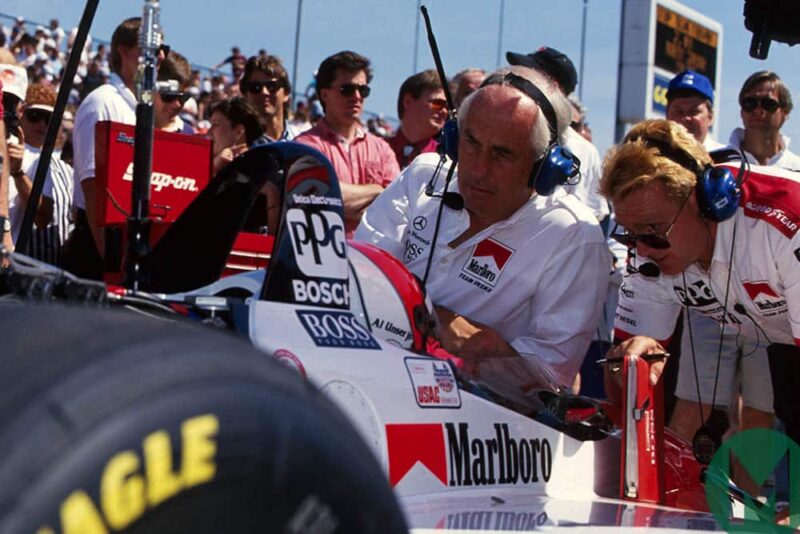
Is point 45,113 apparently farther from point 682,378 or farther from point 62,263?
point 682,378

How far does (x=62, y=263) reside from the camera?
453cm

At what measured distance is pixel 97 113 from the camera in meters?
4.80

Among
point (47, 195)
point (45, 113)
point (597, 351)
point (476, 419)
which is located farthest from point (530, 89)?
point (45, 113)

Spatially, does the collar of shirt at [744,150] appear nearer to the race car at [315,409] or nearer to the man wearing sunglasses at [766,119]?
the man wearing sunglasses at [766,119]

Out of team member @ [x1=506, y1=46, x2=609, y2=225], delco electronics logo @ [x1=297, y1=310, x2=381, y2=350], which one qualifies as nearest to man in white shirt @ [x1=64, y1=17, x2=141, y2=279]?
team member @ [x1=506, y1=46, x2=609, y2=225]

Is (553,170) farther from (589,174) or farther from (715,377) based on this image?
(589,174)

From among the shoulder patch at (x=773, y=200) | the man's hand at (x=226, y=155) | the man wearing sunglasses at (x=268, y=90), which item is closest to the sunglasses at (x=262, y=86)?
the man wearing sunglasses at (x=268, y=90)

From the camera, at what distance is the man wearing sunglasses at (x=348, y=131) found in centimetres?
544

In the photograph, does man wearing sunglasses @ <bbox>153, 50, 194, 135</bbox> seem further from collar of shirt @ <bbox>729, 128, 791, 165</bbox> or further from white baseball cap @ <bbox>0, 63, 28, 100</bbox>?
collar of shirt @ <bbox>729, 128, 791, 165</bbox>

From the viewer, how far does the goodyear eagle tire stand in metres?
1.00

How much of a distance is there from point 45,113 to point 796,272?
3.72m

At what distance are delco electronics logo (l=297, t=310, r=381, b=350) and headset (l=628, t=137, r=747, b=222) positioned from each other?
129 cm

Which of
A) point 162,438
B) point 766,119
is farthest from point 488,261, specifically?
point 766,119

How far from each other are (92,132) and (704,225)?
2.50 m
